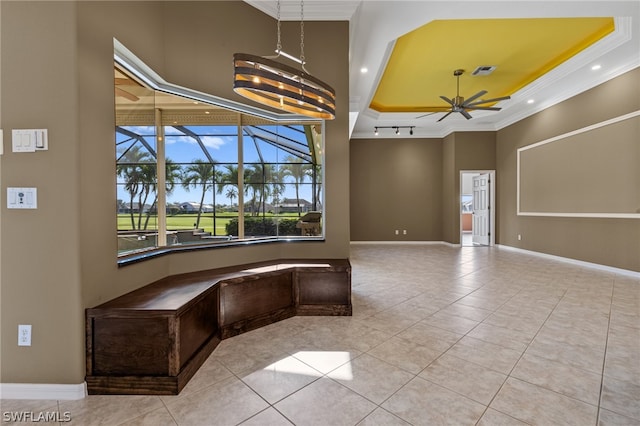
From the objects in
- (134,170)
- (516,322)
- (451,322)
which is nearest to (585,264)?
(516,322)

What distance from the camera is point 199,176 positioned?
141 inches

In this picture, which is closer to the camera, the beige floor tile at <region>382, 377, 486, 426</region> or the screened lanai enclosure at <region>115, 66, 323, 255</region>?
the beige floor tile at <region>382, 377, 486, 426</region>

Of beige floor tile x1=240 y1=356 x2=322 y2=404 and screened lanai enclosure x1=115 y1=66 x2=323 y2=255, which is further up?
screened lanai enclosure x1=115 y1=66 x2=323 y2=255

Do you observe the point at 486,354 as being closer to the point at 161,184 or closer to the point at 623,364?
the point at 623,364

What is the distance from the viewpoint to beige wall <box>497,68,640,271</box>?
15.9ft

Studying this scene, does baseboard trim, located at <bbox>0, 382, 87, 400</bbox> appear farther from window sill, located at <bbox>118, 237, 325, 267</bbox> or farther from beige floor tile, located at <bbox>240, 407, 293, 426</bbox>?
beige floor tile, located at <bbox>240, 407, 293, 426</bbox>

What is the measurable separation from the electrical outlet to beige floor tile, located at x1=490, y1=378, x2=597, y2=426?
2947 millimetres

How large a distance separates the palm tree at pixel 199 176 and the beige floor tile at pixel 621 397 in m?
3.82

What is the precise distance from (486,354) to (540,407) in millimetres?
623

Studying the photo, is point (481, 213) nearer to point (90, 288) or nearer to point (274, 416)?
point (274, 416)

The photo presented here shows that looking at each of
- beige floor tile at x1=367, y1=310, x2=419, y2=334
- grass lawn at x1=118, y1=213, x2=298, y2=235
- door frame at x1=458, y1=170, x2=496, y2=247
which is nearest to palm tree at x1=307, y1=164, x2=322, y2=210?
grass lawn at x1=118, y1=213, x2=298, y2=235

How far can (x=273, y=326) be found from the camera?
288 centimetres

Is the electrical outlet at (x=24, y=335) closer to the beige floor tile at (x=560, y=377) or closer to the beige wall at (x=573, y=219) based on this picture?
the beige floor tile at (x=560, y=377)

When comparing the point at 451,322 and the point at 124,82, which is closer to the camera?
the point at 124,82
